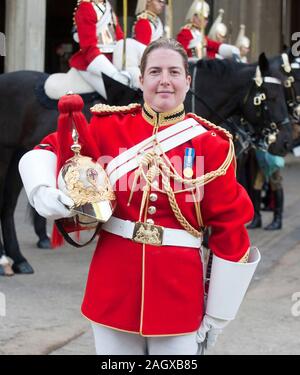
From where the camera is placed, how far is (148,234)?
294 cm

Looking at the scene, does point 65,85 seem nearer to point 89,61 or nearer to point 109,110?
point 89,61

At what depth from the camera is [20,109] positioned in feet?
23.8

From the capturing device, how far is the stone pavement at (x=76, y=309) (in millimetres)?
5082

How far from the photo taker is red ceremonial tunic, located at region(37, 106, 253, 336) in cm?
294

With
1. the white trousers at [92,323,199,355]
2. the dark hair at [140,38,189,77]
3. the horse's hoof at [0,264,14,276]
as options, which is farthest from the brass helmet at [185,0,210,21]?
the white trousers at [92,323,199,355]

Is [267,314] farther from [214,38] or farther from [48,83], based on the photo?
[214,38]

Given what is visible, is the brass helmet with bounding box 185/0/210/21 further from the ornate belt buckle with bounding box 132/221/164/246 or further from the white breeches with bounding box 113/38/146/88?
the ornate belt buckle with bounding box 132/221/164/246

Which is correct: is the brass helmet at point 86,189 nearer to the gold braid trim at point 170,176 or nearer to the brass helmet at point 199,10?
the gold braid trim at point 170,176

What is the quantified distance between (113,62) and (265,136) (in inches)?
61.5

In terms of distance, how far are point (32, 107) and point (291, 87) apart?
94.2 inches

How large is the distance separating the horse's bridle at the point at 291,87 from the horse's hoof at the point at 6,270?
298cm

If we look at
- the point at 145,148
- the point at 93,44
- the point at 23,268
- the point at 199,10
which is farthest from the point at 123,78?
the point at 145,148

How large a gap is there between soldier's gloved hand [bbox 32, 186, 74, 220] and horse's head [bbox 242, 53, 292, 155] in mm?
4850
